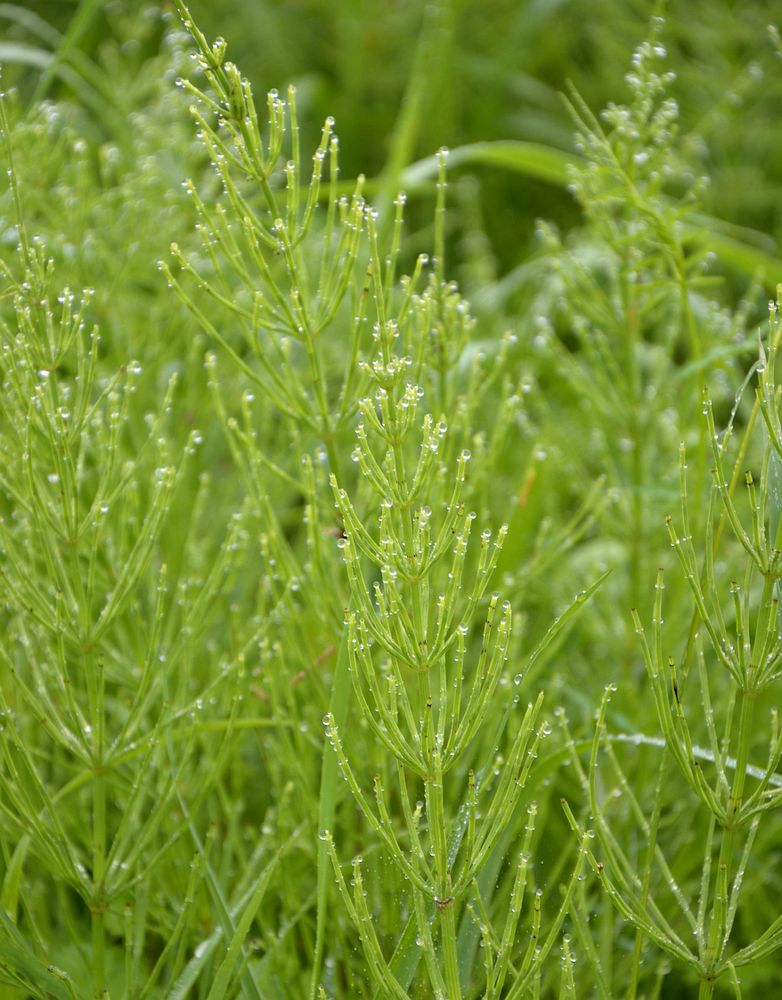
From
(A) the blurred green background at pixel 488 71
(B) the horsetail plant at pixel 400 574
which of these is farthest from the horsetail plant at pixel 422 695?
(A) the blurred green background at pixel 488 71

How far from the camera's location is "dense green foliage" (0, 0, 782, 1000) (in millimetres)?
1108

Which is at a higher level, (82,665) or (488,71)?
(488,71)

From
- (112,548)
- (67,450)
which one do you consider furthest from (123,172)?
(67,450)

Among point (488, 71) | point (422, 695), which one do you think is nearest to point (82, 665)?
point (422, 695)

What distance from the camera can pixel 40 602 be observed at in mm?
1258

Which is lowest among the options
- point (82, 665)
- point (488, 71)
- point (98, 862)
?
point (98, 862)

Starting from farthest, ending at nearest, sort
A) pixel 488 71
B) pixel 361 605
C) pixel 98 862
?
pixel 488 71 < pixel 98 862 < pixel 361 605

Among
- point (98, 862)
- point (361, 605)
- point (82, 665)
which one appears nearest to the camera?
point (361, 605)

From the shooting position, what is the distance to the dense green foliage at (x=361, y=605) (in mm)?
1108

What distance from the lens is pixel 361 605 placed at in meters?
1.03

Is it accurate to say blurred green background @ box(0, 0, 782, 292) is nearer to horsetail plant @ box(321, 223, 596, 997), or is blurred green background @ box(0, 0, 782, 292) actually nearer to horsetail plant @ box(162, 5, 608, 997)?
horsetail plant @ box(162, 5, 608, 997)

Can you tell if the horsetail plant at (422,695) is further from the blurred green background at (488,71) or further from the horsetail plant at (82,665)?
the blurred green background at (488,71)

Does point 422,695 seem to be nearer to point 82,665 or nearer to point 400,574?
point 400,574

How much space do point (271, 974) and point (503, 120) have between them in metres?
2.76
